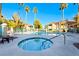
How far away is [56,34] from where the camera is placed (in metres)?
3.62

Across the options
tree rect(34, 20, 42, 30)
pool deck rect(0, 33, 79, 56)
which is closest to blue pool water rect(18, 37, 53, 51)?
pool deck rect(0, 33, 79, 56)

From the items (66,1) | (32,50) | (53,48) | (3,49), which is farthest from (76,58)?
(3,49)

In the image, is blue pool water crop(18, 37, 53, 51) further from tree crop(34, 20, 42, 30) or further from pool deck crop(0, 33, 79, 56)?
tree crop(34, 20, 42, 30)

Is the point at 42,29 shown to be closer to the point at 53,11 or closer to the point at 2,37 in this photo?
the point at 53,11

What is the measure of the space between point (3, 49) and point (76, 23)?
1329 millimetres

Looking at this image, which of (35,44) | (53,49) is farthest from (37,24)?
(53,49)

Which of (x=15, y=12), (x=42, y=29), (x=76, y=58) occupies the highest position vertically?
(x=15, y=12)

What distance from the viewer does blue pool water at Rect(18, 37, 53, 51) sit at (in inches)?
140

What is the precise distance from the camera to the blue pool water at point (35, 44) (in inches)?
140

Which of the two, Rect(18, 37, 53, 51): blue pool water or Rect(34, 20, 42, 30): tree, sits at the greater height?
Rect(34, 20, 42, 30): tree

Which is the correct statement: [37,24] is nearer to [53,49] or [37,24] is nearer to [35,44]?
[35,44]

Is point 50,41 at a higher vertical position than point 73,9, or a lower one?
lower

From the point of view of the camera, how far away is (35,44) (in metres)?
3.55

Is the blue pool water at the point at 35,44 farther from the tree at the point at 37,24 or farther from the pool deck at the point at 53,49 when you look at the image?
the tree at the point at 37,24
